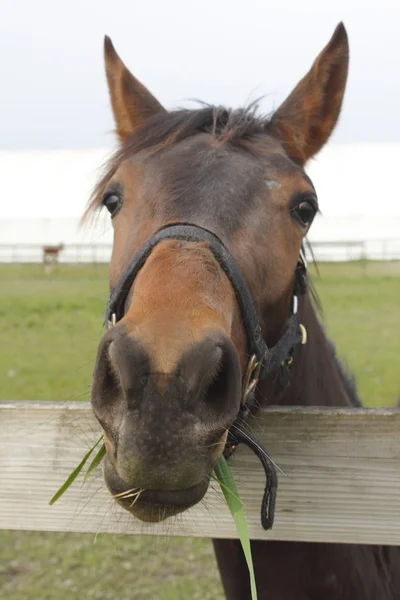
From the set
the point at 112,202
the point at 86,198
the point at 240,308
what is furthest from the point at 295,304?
the point at 86,198

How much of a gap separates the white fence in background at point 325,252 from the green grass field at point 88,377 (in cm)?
1102

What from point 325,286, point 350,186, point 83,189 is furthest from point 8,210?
point 325,286

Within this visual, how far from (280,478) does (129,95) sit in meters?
1.91

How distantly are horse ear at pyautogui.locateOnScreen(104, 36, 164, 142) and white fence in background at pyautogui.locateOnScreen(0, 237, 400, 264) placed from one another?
121ft

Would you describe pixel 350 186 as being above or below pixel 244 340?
below

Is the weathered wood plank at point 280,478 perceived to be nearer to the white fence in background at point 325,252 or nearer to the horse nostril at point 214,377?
the horse nostril at point 214,377

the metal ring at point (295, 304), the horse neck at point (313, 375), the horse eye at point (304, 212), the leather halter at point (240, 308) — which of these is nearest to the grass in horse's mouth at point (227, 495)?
the leather halter at point (240, 308)

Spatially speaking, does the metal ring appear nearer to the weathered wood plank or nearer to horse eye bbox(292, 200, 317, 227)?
horse eye bbox(292, 200, 317, 227)

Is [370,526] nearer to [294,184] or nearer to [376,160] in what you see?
[294,184]

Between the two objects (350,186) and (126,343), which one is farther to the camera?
(350,186)

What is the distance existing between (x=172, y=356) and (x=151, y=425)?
18 cm

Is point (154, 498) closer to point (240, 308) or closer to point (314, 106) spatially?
point (240, 308)

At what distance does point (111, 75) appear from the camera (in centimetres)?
322

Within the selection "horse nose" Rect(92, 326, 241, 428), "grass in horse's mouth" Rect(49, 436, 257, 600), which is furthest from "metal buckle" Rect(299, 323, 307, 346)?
"horse nose" Rect(92, 326, 241, 428)
